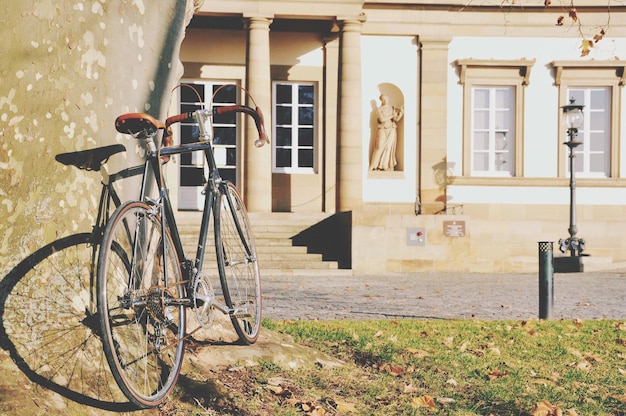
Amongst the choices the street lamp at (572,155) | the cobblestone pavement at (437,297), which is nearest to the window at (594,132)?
the street lamp at (572,155)

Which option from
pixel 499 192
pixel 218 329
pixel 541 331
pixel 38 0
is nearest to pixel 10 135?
pixel 38 0

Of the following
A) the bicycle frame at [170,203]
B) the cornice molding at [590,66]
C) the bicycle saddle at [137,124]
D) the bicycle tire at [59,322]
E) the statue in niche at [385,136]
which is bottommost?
the bicycle tire at [59,322]

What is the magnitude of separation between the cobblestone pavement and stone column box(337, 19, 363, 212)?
480 cm

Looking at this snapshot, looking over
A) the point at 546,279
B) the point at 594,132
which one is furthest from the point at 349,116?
the point at 546,279

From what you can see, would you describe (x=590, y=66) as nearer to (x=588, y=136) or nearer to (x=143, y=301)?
(x=588, y=136)

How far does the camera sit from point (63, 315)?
138 inches

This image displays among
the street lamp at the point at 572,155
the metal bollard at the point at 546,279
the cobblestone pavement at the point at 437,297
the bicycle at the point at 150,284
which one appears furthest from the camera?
the street lamp at the point at 572,155

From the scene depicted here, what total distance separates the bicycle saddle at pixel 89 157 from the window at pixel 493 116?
1950 centimetres

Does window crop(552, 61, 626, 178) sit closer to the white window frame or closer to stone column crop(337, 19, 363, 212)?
the white window frame

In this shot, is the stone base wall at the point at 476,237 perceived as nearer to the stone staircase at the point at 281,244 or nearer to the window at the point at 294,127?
the stone staircase at the point at 281,244

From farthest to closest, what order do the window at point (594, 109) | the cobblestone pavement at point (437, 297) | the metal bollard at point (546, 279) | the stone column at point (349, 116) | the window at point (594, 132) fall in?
1. the window at point (594, 132)
2. the window at point (594, 109)
3. the stone column at point (349, 116)
4. the cobblestone pavement at point (437, 297)
5. the metal bollard at point (546, 279)

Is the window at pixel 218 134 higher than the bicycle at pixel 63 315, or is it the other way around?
the window at pixel 218 134

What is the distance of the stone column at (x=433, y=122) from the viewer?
73.5 feet

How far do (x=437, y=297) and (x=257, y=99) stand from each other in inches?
386
